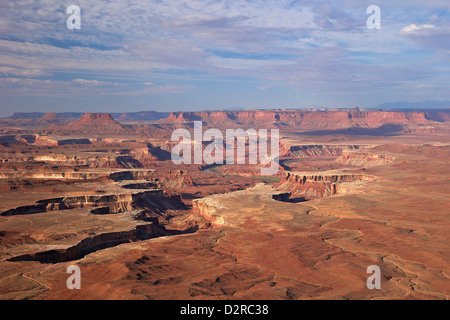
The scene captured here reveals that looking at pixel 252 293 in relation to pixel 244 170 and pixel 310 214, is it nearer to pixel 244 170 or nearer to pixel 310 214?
pixel 310 214

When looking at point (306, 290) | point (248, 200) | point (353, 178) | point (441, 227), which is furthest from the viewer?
point (353, 178)

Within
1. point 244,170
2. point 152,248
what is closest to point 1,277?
point 152,248

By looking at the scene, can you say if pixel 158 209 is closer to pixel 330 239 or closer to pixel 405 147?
pixel 330 239

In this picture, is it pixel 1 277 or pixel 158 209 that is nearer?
pixel 1 277

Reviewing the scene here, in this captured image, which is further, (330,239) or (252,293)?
(330,239)
